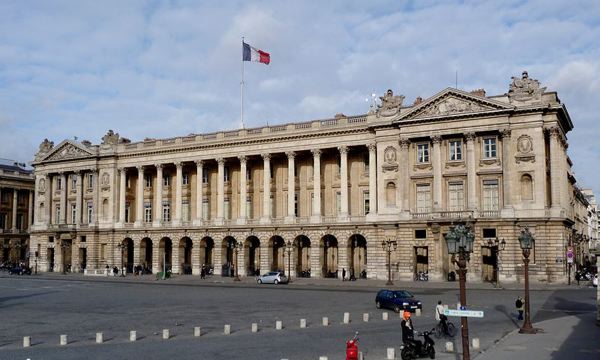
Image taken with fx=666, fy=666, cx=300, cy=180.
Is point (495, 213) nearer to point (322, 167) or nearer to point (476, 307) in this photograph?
point (322, 167)

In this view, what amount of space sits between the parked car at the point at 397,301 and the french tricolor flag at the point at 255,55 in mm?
45233

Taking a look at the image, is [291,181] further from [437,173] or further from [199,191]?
[437,173]

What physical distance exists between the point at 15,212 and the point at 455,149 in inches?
3510

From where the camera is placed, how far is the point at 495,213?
67.2m

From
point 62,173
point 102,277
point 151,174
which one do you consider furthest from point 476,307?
point 62,173

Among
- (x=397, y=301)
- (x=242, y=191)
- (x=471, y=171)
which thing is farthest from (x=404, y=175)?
(x=397, y=301)

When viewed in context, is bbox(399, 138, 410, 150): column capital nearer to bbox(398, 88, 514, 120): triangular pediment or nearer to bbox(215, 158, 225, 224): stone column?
bbox(398, 88, 514, 120): triangular pediment

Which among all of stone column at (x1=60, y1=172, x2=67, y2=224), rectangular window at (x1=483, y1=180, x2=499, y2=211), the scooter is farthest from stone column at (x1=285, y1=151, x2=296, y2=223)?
the scooter

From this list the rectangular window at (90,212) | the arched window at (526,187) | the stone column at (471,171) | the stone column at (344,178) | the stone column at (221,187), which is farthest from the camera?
the rectangular window at (90,212)

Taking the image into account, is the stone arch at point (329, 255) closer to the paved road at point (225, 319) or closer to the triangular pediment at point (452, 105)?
the triangular pediment at point (452, 105)

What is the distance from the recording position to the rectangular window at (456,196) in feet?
229

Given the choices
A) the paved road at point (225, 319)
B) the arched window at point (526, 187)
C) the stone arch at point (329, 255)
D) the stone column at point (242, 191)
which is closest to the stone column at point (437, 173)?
the arched window at point (526, 187)

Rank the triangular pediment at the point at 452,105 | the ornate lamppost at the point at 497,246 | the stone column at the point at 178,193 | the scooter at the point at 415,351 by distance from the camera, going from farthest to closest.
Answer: the stone column at the point at 178,193 < the triangular pediment at the point at 452,105 < the ornate lamppost at the point at 497,246 < the scooter at the point at 415,351

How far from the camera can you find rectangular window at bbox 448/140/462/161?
70.3m
